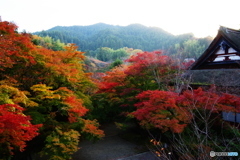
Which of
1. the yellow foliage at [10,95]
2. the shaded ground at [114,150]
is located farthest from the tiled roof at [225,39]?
the yellow foliage at [10,95]

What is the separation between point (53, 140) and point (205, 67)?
25.9ft

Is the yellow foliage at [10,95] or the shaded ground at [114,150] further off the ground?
the yellow foliage at [10,95]

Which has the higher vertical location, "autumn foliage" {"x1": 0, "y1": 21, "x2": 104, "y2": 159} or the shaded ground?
"autumn foliage" {"x1": 0, "y1": 21, "x2": 104, "y2": 159}

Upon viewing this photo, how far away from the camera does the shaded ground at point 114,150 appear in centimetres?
836

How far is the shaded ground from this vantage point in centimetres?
836

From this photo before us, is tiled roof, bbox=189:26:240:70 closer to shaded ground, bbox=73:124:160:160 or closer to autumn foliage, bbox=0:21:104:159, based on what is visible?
shaded ground, bbox=73:124:160:160

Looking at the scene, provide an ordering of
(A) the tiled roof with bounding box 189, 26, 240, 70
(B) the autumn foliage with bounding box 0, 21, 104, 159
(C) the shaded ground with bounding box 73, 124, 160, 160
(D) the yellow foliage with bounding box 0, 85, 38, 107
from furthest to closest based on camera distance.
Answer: (C) the shaded ground with bounding box 73, 124, 160, 160
(A) the tiled roof with bounding box 189, 26, 240, 70
(B) the autumn foliage with bounding box 0, 21, 104, 159
(D) the yellow foliage with bounding box 0, 85, 38, 107

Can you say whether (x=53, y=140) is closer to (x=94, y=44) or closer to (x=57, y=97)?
(x=57, y=97)

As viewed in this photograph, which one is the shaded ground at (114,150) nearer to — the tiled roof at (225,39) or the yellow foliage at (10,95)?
the yellow foliage at (10,95)

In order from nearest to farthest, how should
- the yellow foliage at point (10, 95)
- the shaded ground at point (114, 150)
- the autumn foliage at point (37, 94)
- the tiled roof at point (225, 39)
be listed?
the yellow foliage at point (10, 95)
the autumn foliage at point (37, 94)
the tiled roof at point (225, 39)
the shaded ground at point (114, 150)

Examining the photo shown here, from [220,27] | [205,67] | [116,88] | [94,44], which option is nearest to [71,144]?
[116,88]

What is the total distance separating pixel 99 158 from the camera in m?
8.33

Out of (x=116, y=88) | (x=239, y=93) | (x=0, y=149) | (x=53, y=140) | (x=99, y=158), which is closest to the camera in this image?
(x=0, y=149)

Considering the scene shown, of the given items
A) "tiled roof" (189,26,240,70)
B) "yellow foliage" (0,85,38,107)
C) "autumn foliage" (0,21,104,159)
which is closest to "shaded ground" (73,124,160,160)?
"autumn foliage" (0,21,104,159)
